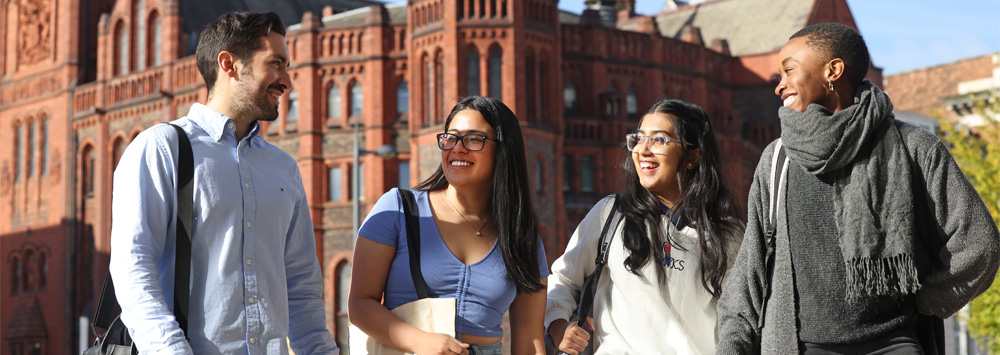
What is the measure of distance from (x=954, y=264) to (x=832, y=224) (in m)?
0.42

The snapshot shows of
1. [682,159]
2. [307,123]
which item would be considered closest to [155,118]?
[307,123]

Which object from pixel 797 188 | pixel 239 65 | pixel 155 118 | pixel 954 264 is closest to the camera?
pixel 954 264

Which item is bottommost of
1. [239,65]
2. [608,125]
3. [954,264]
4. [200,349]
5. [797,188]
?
[200,349]

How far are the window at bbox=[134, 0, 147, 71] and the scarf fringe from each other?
44.7 m

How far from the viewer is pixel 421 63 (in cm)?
3788

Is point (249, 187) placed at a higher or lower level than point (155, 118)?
lower

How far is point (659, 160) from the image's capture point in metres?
5.34

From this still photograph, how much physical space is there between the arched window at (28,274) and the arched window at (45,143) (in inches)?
136

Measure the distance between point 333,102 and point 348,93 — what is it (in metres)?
0.70

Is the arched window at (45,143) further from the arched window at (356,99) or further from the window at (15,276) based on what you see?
the arched window at (356,99)

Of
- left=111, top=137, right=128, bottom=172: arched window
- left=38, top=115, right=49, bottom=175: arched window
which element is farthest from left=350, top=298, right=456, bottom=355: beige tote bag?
left=38, top=115, right=49, bottom=175: arched window

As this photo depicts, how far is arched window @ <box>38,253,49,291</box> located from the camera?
157ft

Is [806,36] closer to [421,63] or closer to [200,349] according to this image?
[200,349]

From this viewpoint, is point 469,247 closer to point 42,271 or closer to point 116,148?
point 116,148
